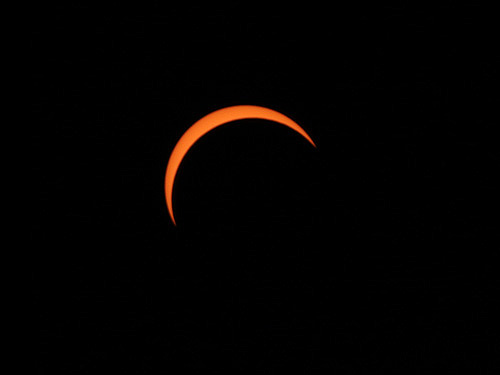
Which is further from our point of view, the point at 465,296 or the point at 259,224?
the point at 465,296

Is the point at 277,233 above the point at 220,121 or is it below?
below

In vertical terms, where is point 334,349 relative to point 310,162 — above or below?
below

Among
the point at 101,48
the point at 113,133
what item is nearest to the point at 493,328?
the point at 113,133

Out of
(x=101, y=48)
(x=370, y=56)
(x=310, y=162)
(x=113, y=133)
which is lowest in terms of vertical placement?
(x=310, y=162)

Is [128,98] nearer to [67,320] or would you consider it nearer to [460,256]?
[67,320]

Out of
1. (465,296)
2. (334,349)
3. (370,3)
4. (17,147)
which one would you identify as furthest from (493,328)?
(17,147)

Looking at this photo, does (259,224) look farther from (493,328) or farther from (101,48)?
(493,328)
